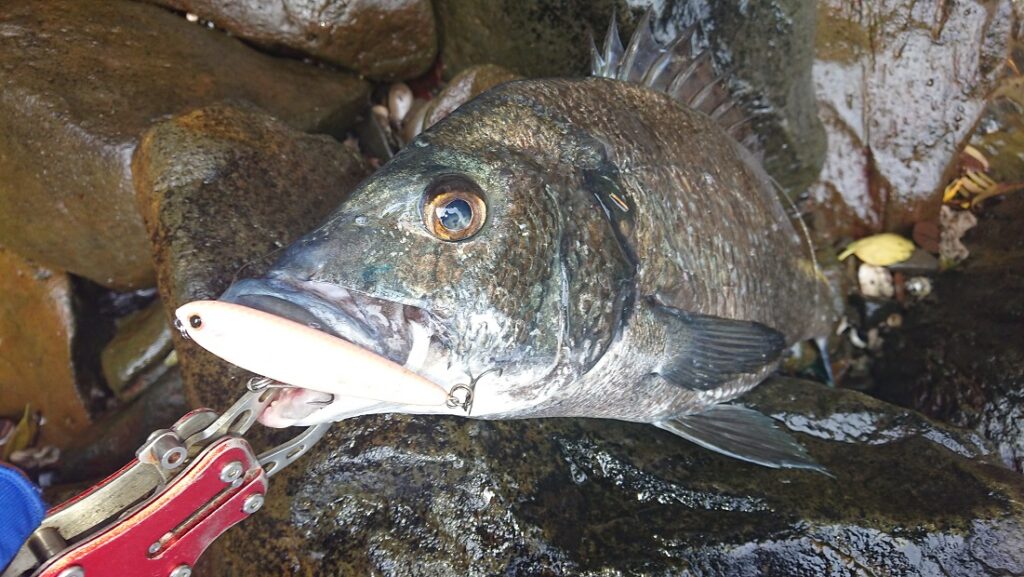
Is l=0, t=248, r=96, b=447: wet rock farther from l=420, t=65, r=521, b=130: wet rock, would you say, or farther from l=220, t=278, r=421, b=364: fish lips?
l=220, t=278, r=421, b=364: fish lips

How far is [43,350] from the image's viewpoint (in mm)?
3781

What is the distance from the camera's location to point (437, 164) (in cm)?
169

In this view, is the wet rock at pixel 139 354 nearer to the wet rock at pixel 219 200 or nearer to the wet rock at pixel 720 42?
the wet rock at pixel 219 200

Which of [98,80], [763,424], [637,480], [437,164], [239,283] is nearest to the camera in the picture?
[239,283]

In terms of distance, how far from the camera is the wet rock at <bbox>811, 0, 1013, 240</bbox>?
153 inches

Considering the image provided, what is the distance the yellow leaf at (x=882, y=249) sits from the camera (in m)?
4.07

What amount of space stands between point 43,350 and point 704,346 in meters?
3.81

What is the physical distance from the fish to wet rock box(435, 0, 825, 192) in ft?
1.80

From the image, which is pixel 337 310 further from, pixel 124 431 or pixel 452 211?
pixel 124 431

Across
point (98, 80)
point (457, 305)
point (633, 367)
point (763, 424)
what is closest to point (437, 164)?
point (457, 305)

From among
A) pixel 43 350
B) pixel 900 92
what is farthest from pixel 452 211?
pixel 900 92

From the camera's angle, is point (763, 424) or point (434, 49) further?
point (434, 49)

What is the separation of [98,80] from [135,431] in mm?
1821

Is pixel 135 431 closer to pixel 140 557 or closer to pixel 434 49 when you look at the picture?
pixel 140 557
